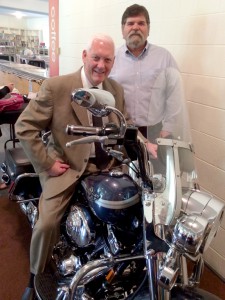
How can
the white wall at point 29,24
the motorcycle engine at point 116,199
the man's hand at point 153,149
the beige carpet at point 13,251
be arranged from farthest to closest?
the white wall at point 29,24
the beige carpet at point 13,251
the motorcycle engine at point 116,199
the man's hand at point 153,149

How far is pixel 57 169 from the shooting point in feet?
4.78

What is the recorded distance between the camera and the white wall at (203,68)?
5.58 ft

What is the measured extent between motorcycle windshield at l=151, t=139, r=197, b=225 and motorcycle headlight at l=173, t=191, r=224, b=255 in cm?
4

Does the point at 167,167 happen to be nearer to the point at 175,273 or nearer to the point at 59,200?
the point at 175,273

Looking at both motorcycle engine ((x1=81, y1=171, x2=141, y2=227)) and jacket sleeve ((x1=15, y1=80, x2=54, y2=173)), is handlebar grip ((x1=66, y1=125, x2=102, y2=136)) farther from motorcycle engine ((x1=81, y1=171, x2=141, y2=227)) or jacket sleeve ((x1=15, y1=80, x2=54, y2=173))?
jacket sleeve ((x1=15, y1=80, x2=54, y2=173))

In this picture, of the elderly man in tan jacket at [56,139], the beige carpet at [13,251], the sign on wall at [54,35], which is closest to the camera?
the elderly man in tan jacket at [56,139]

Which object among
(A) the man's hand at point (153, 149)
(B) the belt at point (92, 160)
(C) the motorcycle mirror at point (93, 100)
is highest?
(C) the motorcycle mirror at point (93, 100)

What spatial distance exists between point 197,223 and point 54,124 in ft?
3.11

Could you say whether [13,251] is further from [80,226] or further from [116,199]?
[116,199]

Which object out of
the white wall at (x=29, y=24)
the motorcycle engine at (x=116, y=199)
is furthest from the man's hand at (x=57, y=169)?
the white wall at (x=29, y=24)

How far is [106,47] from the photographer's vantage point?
4.51 feet

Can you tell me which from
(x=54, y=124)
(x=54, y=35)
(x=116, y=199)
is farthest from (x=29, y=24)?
(x=116, y=199)

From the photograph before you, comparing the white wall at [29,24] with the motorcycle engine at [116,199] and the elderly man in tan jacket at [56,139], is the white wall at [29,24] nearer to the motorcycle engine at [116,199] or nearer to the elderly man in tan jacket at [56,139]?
the elderly man in tan jacket at [56,139]

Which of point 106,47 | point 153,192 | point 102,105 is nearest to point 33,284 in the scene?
point 153,192
